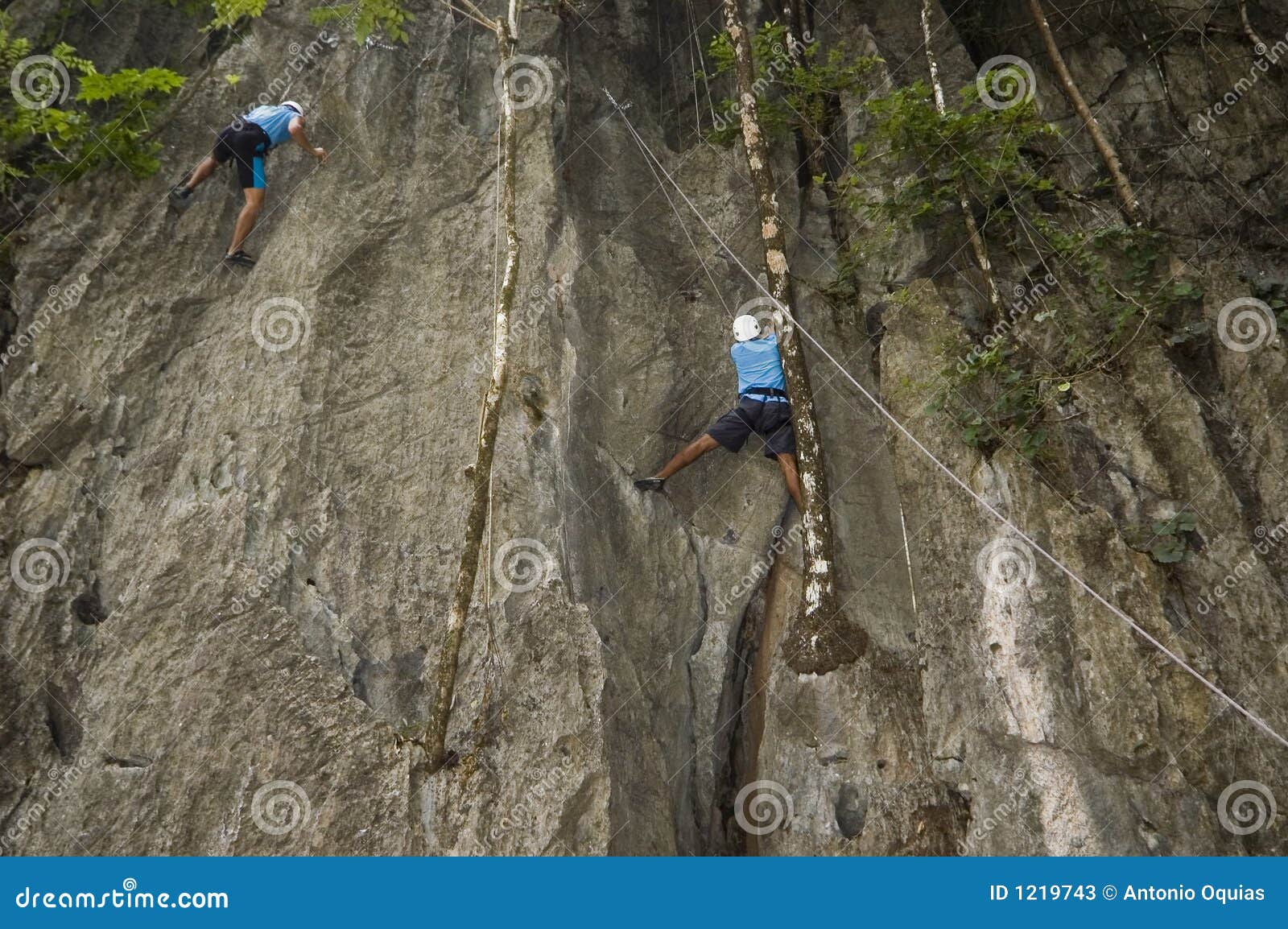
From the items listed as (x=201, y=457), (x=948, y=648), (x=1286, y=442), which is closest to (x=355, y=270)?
(x=201, y=457)

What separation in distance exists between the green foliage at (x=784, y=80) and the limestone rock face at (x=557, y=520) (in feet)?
0.88

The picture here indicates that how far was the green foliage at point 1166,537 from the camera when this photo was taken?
25.8 feet

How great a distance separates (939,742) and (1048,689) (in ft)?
3.02

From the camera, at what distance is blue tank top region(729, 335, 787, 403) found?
29.7 feet

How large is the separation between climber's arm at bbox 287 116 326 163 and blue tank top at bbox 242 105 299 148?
48 millimetres

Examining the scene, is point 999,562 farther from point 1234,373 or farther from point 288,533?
point 288,533

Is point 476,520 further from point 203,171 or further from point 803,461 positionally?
point 203,171

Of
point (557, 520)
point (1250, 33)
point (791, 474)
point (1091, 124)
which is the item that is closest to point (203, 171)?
point (557, 520)

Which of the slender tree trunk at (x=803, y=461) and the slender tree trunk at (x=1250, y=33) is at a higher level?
the slender tree trunk at (x=1250, y=33)

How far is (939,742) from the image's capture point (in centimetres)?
767

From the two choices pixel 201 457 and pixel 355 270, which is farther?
pixel 355 270

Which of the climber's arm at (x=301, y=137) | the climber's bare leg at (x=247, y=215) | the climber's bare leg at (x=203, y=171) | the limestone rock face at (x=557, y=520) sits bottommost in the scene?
the limestone rock face at (x=557, y=520)

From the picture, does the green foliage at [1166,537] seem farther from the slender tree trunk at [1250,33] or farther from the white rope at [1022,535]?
the slender tree trunk at [1250,33]

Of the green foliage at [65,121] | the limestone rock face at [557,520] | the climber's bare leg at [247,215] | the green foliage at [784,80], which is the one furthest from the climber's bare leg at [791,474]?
the green foliage at [65,121]
